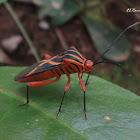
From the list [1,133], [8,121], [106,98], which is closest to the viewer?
[1,133]

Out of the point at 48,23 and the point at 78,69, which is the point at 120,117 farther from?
the point at 48,23

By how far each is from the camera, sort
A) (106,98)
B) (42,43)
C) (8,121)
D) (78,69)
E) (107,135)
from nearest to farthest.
→ 1. (107,135)
2. (8,121)
3. (106,98)
4. (78,69)
5. (42,43)

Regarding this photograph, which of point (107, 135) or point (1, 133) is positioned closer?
point (107, 135)

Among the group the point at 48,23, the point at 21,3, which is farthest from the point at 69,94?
the point at 21,3

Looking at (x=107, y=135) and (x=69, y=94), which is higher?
(x=69, y=94)

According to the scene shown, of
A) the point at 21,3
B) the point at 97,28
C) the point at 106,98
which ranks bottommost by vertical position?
the point at 106,98

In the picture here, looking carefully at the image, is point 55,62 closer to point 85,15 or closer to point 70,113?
point 70,113

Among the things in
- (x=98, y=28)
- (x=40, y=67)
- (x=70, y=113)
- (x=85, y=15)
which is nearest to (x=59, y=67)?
(x=40, y=67)
